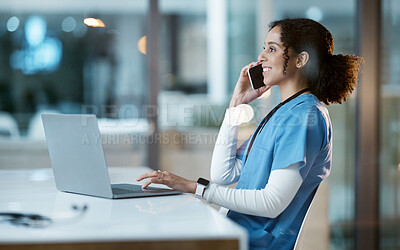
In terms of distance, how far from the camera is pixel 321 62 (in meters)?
1.53

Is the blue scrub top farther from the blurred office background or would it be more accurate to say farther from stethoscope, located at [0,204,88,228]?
the blurred office background

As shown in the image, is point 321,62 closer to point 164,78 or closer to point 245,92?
point 245,92

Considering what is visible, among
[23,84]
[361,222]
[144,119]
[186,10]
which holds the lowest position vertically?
[361,222]

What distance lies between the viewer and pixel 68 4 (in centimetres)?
312

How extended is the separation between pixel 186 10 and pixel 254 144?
186 cm

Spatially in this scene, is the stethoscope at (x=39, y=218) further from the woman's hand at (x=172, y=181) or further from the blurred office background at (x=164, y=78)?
the blurred office background at (x=164, y=78)

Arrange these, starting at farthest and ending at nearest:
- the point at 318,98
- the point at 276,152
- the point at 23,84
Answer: the point at 23,84
the point at 318,98
the point at 276,152

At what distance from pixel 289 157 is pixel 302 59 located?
366 millimetres

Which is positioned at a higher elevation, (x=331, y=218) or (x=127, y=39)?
(x=127, y=39)

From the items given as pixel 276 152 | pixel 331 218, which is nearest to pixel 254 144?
pixel 276 152

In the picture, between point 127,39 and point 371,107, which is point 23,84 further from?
point 371,107

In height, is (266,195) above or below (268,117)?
below

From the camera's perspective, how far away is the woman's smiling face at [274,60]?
1577 mm

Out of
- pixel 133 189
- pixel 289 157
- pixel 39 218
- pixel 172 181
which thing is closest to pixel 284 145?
pixel 289 157
